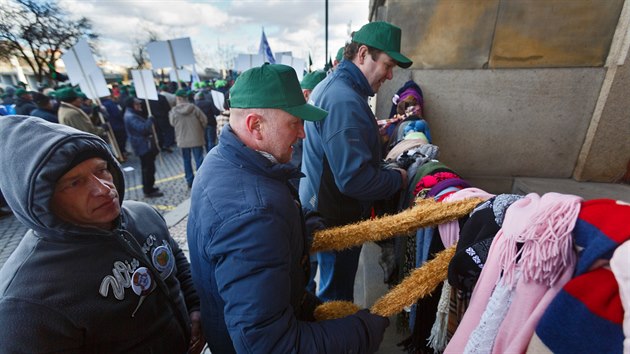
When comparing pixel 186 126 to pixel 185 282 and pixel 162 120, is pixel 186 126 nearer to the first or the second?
pixel 162 120

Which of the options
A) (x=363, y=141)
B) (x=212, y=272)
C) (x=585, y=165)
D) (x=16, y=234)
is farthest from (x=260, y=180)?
(x=16, y=234)

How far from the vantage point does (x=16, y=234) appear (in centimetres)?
476

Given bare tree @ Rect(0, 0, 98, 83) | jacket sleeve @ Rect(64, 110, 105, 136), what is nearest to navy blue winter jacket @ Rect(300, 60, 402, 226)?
jacket sleeve @ Rect(64, 110, 105, 136)

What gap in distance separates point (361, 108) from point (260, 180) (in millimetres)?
1127

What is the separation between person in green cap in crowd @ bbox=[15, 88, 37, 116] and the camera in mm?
6906

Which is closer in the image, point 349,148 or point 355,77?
point 349,148

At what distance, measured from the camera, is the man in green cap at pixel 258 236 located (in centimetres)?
100

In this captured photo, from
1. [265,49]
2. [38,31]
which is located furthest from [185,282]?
[38,31]

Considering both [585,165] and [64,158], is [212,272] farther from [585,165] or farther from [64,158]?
[585,165]

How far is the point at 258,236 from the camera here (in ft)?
3.28

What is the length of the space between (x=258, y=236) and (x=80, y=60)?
309 inches

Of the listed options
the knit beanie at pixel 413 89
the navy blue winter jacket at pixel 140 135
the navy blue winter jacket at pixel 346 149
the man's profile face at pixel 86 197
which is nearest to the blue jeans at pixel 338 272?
the navy blue winter jacket at pixel 346 149

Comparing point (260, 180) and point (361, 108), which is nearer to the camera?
point (260, 180)

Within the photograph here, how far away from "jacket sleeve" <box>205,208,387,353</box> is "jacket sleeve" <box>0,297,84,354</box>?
1.86ft
